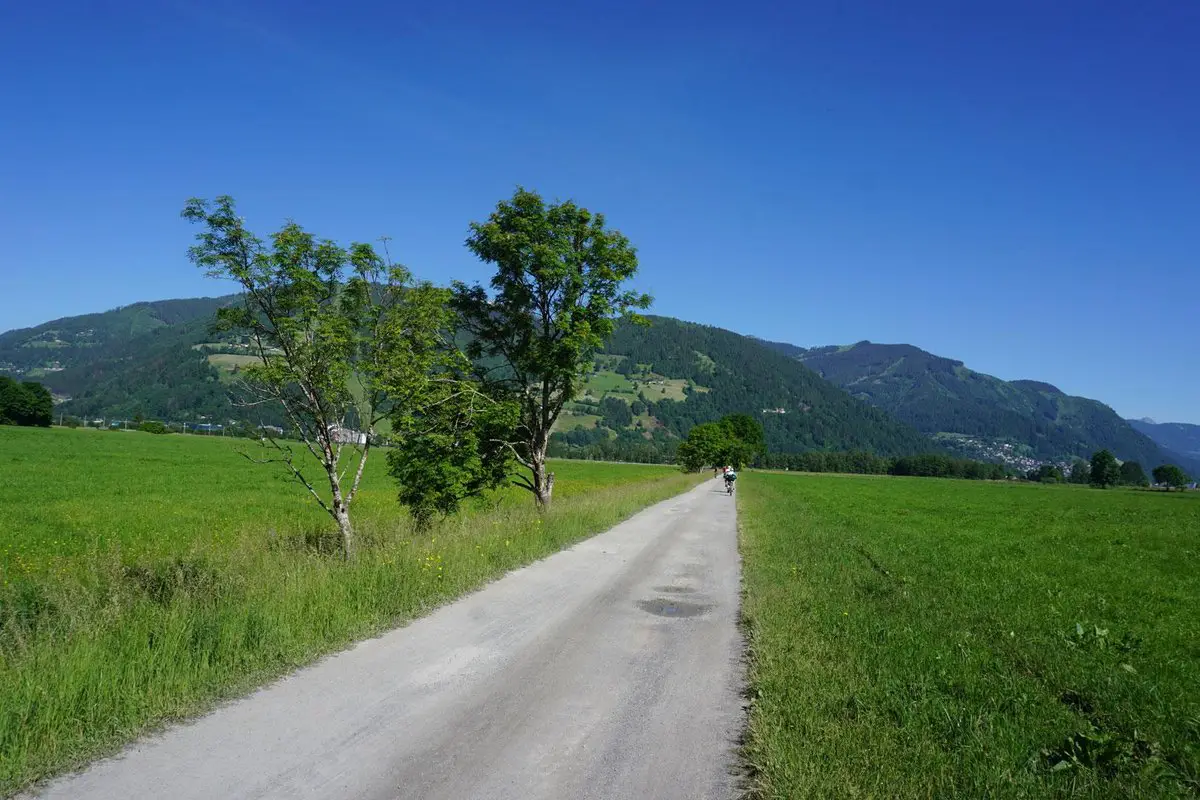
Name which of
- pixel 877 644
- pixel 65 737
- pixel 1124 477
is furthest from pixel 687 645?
pixel 1124 477

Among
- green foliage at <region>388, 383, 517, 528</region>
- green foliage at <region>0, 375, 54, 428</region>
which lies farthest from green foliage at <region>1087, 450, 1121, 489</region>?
green foliage at <region>0, 375, 54, 428</region>

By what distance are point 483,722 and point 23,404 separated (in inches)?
4823

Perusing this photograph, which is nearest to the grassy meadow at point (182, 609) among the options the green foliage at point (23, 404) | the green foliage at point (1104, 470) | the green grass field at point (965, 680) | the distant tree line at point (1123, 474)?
the green grass field at point (965, 680)

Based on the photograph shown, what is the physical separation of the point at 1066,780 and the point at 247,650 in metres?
6.94

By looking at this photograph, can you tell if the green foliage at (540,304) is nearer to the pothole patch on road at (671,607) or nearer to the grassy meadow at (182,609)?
the grassy meadow at (182,609)

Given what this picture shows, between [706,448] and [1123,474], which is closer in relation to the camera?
[706,448]

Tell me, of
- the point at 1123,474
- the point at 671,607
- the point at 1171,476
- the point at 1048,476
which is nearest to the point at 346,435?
the point at 671,607

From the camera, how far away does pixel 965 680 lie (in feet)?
21.5

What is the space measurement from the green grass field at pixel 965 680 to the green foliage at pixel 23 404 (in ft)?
386

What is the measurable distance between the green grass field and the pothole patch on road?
2.52 feet

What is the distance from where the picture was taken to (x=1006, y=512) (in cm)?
3962

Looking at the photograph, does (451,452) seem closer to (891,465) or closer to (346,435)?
(346,435)

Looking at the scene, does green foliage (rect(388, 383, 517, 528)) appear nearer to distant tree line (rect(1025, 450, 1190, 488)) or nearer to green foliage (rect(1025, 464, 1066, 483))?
distant tree line (rect(1025, 450, 1190, 488))

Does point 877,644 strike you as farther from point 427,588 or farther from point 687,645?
point 427,588
